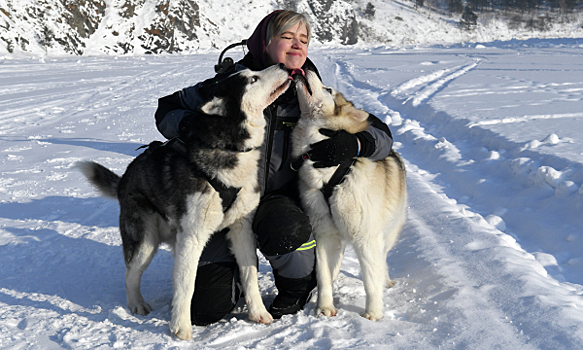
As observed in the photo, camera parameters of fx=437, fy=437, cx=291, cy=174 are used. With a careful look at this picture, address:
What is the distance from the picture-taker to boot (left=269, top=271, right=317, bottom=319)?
7.34 ft

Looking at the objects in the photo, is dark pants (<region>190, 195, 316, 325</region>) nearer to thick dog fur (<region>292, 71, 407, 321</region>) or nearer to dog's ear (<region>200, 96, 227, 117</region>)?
thick dog fur (<region>292, 71, 407, 321</region>)

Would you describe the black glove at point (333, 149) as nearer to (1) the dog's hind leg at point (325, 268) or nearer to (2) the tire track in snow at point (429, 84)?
(1) the dog's hind leg at point (325, 268)

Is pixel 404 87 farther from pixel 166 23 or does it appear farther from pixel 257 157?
pixel 166 23

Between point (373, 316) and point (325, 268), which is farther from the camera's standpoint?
point (325, 268)

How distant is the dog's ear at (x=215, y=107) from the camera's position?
2127 mm

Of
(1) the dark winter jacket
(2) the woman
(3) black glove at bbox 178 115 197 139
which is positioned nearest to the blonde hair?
(2) the woman

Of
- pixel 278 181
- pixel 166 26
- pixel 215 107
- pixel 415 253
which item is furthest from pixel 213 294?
pixel 166 26

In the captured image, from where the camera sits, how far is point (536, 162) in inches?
152

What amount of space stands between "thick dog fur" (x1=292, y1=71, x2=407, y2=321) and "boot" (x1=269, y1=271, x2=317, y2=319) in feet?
0.32

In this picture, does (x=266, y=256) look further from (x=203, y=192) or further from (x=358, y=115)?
(x=358, y=115)

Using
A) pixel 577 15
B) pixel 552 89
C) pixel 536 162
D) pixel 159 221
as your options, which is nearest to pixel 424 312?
pixel 159 221

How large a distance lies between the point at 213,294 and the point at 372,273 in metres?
0.83

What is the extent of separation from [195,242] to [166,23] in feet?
95.7

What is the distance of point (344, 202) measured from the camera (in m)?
2.11
